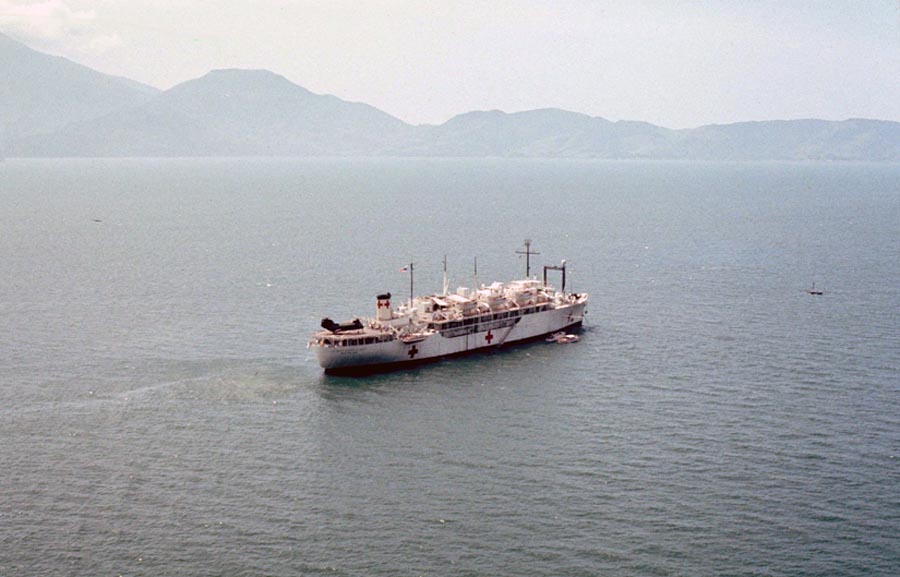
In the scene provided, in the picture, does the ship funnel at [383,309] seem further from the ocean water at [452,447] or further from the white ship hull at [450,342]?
the ocean water at [452,447]

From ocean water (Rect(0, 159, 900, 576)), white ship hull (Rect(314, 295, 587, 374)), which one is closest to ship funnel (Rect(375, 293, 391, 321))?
white ship hull (Rect(314, 295, 587, 374))

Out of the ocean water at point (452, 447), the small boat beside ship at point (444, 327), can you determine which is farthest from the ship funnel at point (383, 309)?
the ocean water at point (452, 447)

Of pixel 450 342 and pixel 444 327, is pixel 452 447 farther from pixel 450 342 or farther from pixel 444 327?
pixel 444 327

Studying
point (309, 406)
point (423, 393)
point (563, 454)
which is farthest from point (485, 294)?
point (563, 454)

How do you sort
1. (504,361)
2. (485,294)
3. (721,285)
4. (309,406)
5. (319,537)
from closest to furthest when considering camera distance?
(319,537) < (309,406) < (504,361) < (485,294) < (721,285)

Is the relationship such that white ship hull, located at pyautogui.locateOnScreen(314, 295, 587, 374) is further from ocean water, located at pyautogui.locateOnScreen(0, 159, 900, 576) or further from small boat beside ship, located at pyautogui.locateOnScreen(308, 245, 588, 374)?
ocean water, located at pyautogui.locateOnScreen(0, 159, 900, 576)

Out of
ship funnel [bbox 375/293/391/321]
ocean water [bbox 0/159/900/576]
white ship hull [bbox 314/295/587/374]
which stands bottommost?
ocean water [bbox 0/159/900/576]

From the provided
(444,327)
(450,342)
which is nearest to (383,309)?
(444,327)

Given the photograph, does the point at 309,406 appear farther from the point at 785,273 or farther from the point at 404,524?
the point at 785,273
